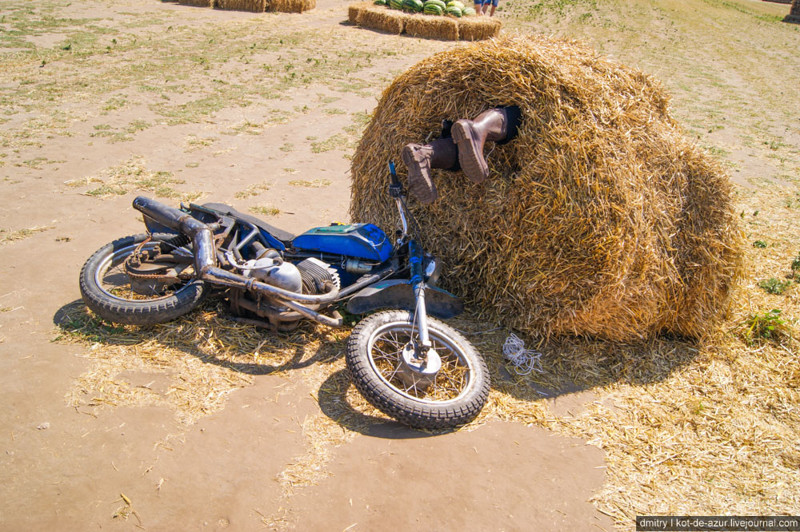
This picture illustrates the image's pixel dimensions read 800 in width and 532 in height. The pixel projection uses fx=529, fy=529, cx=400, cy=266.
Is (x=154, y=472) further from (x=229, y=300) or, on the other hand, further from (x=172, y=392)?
(x=229, y=300)

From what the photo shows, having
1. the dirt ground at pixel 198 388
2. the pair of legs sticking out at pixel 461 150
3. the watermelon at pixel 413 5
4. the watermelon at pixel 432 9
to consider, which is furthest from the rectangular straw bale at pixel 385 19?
the pair of legs sticking out at pixel 461 150

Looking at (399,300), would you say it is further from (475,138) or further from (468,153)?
(475,138)

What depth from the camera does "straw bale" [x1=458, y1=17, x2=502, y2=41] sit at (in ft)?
57.3

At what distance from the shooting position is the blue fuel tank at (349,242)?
4441 mm

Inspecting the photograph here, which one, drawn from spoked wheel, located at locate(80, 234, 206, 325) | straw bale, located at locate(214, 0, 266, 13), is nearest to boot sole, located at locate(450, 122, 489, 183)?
spoked wheel, located at locate(80, 234, 206, 325)

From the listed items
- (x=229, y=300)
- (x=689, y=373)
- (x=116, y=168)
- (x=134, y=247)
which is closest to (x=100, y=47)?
(x=116, y=168)

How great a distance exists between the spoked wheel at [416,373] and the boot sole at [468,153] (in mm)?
1191

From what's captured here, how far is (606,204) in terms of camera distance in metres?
4.07

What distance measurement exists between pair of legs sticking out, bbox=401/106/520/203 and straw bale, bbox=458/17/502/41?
14574mm

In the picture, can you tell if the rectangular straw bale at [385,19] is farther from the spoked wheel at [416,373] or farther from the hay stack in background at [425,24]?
the spoked wheel at [416,373]

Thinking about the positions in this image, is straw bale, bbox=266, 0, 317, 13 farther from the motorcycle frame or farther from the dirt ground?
the motorcycle frame

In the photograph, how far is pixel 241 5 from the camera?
704 inches

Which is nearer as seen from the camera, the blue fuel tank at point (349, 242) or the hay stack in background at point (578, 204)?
the hay stack in background at point (578, 204)

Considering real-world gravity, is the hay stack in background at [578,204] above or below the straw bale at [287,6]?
below
